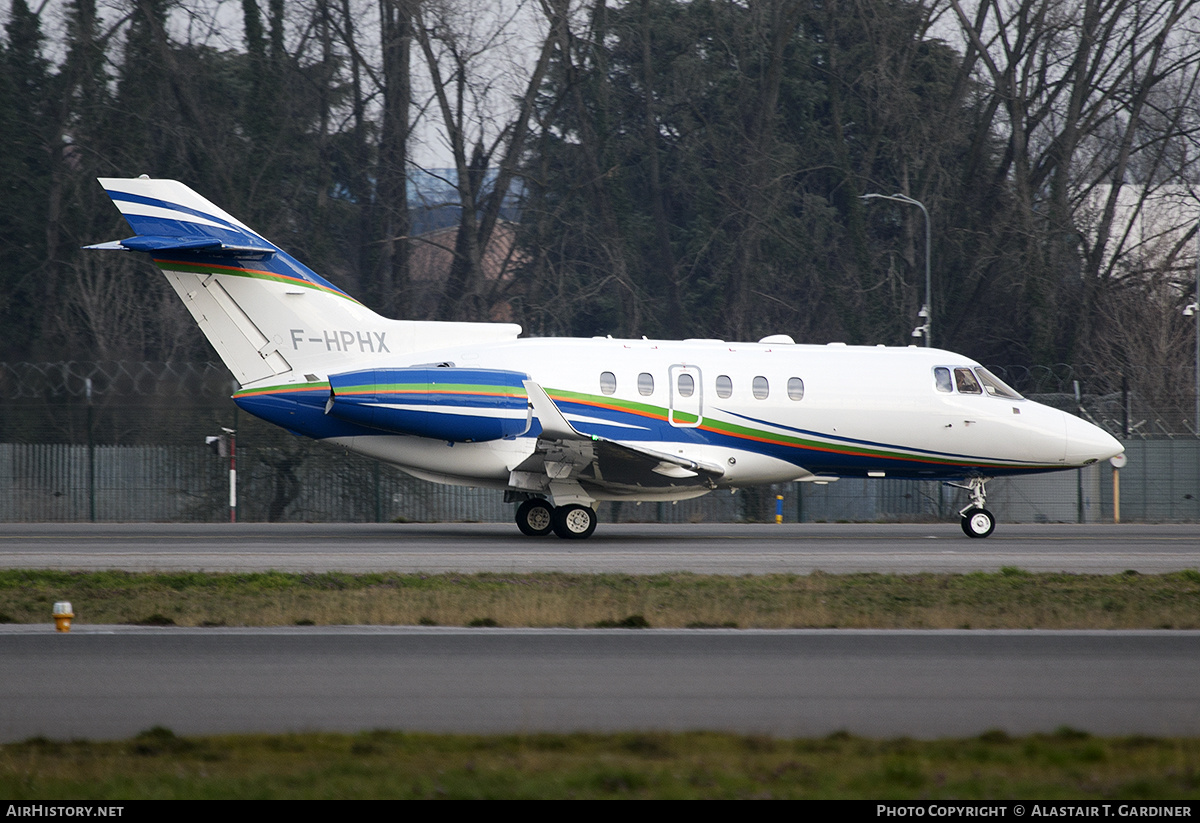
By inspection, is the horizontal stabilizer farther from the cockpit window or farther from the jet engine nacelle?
the cockpit window

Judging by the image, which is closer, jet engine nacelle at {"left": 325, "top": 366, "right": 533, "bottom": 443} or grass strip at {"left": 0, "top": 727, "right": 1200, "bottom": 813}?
grass strip at {"left": 0, "top": 727, "right": 1200, "bottom": 813}

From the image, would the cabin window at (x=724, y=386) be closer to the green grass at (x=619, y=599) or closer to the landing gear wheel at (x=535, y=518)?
the landing gear wheel at (x=535, y=518)

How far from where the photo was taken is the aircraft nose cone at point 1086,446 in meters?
22.2

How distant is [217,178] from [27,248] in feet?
21.0

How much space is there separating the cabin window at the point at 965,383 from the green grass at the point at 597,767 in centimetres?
1648

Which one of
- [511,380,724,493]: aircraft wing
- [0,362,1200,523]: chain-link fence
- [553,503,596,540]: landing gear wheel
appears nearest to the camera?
[511,380,724,493]: aircraft wing

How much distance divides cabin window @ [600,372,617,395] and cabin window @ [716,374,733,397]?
1.88 m

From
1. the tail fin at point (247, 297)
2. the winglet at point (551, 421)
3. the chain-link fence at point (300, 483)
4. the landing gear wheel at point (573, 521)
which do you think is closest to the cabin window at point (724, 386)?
the winglet at point (551, 421)

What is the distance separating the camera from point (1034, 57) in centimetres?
3894

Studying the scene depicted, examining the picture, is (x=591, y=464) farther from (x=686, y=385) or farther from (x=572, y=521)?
(x=686, y=385)

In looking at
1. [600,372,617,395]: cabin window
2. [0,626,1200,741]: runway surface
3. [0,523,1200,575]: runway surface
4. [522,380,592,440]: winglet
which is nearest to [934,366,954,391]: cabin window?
[0,523,1200,575]: runway surface

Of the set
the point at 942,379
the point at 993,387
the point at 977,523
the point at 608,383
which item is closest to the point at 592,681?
the point at 608,383

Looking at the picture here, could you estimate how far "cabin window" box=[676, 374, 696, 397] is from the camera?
20812mm

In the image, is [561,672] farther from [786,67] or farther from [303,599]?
[786,67]
